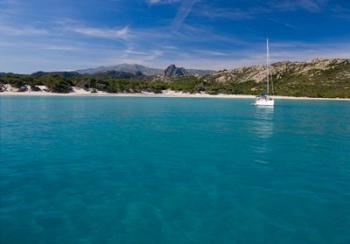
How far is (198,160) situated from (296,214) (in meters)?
10.4

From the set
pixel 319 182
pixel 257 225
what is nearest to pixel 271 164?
pixel 319 182

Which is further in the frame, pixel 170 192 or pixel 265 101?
pixel 265 101

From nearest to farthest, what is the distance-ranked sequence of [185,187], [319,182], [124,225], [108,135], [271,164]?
1. [124,225]
2. [185,187]
3. [319,182]
4. [271,164]
5. [108,135]

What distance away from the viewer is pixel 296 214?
1341 cm

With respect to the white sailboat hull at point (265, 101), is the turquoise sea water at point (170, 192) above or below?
below

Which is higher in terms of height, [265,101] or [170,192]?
[265,101]

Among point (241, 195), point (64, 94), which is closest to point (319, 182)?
point (241, 195)

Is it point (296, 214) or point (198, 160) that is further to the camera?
point (198, 160)

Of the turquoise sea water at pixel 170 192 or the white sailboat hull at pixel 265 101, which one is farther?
the white sailboat hull at pixel 265 101

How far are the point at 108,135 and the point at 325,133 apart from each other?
81.3ft

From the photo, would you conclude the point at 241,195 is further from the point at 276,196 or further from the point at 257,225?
the point at 257,225

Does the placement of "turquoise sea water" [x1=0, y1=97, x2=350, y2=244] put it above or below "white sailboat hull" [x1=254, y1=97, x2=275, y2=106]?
below

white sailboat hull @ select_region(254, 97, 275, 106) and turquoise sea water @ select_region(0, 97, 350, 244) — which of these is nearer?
turquoise sea water @ select_region(0, 97, 350, 244)

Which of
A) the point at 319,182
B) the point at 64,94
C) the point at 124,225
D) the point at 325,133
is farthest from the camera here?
the point at 64,94
